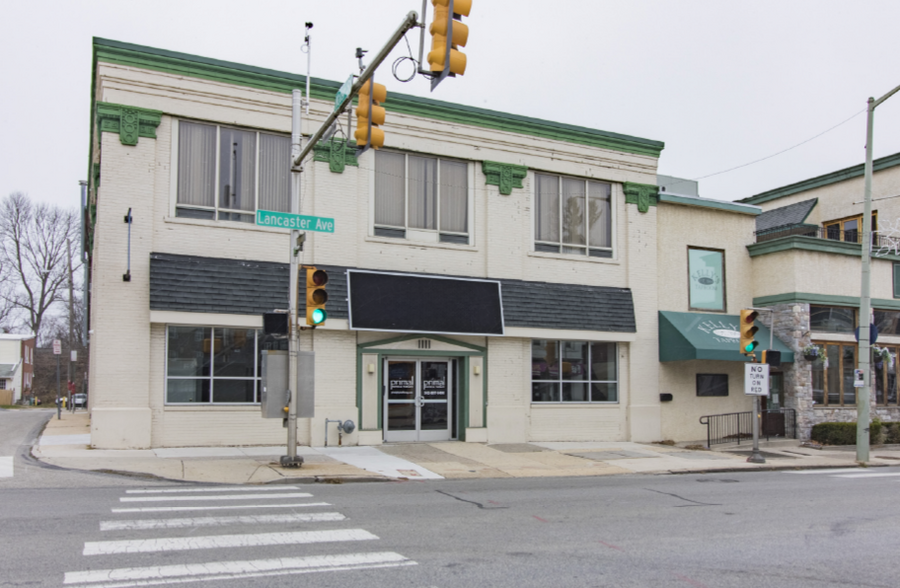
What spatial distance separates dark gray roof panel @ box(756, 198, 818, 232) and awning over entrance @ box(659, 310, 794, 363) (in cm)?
784

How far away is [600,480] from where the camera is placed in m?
14.8

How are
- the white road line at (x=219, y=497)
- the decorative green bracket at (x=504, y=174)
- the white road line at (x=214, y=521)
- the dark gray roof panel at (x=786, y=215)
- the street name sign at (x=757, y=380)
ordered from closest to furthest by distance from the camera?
1. the white road line at (x=214, y=521)
2. the white road line at (x=219, y=497)
3. the street name sign at (x=757, y=380)
4. the decorative green bracket at (x=504, y=174)
5. the dark gray roof panel at (x=786, y=215)

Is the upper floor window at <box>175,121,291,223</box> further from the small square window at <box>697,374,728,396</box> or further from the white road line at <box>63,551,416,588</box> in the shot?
the small square window at <box>697,374,728,396</box>

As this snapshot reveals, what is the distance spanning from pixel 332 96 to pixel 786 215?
20.1 m

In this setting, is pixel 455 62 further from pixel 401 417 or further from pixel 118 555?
pixel 401 417

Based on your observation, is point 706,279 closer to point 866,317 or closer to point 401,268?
point 866,317

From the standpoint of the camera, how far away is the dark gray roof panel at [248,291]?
1689cm

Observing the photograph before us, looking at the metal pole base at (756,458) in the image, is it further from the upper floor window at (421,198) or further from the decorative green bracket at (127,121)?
the decorative green bracket at (127,121)

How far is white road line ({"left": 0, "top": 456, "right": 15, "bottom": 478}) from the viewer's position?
13012mm

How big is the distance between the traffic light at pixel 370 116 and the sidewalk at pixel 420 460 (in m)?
6.14

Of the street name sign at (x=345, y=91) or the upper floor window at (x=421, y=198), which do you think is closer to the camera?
the street name sign at (x=345, y=91)

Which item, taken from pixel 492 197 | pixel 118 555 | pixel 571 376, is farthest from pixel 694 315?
pixel 118 555

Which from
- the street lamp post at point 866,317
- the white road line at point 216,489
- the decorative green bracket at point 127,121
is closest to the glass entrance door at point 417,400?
the white road line at point 216,489

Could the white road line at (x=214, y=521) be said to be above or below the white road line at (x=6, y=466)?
above
